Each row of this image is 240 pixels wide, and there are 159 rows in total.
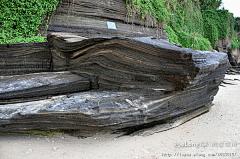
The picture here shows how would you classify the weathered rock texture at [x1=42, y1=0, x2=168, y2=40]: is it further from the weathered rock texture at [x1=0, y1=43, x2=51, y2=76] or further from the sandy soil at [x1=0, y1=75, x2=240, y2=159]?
the sandy soil at [x1=0, y1=75, x2=240, y2=159]

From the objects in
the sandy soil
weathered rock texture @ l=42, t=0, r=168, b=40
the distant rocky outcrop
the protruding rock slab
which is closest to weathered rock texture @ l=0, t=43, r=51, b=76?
Answer: the protruding rock slab

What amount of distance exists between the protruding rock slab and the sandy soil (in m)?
0.46

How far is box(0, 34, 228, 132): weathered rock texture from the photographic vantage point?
186 centimetres

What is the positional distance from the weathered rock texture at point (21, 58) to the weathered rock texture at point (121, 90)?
61 centimetres

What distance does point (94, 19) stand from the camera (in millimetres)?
6008

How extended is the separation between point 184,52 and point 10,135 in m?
2.03

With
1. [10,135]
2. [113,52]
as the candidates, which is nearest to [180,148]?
[113,52]

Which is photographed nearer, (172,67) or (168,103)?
(172,67)

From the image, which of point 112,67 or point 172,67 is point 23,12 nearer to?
point 112,67

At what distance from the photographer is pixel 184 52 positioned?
1.90 meters

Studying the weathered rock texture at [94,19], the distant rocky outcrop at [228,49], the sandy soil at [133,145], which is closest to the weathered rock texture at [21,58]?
the sandy soil at [133,145]

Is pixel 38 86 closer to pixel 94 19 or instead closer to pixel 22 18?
pixel 22 18

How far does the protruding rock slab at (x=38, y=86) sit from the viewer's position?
218 cm

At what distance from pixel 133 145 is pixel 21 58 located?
229 cm
